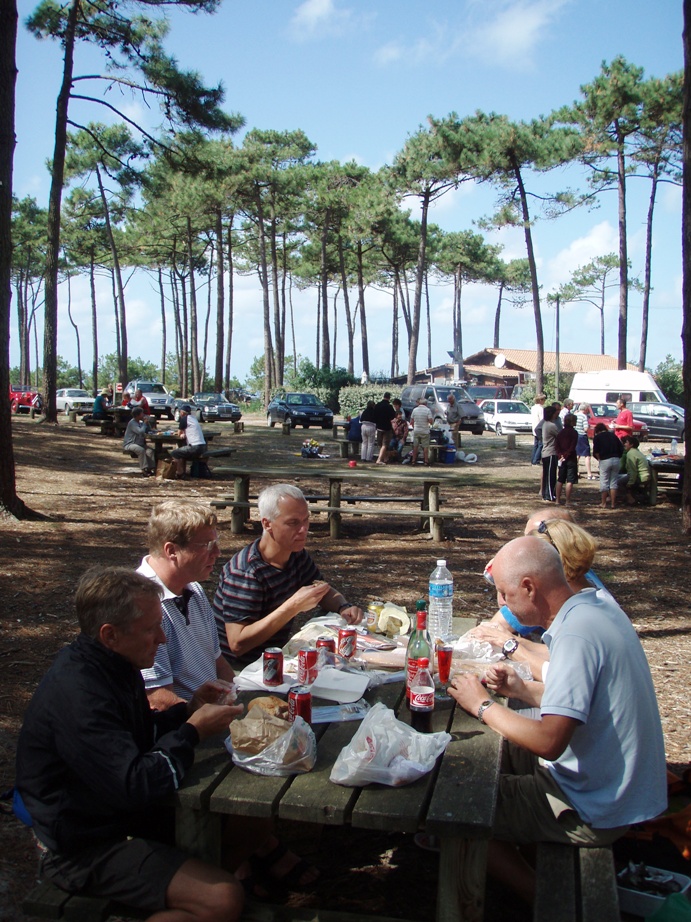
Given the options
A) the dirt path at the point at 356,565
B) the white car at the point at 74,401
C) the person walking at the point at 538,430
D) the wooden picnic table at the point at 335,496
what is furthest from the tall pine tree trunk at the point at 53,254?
the wooden picnic table at the point at 335,496

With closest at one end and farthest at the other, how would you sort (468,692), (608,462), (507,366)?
(468,692) → (608,462) → (507,366)

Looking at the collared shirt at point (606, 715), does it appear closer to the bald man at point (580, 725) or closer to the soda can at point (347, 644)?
the bald man at point (580, 725)

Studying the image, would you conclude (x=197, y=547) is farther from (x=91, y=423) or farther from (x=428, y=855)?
(x=91, y=423)

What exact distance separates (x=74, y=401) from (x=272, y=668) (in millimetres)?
32276

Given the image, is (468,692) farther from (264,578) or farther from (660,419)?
(660,419)

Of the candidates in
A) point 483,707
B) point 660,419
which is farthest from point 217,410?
point 483,707

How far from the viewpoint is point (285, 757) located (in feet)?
7.54

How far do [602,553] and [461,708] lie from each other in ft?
22.3

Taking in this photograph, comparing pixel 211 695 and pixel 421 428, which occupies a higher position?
pixel 421 428

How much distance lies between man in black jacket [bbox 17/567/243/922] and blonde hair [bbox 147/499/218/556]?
656 mm

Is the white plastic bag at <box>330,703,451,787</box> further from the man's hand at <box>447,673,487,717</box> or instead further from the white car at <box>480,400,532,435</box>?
the white car at <box>480,400,532,435</box>

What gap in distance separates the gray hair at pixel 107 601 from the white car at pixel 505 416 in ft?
95.6

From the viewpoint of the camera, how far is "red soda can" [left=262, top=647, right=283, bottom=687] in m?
2.93

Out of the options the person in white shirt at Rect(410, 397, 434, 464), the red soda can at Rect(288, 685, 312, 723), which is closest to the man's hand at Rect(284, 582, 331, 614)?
the red soda can at Rect(288, 685, 312, 723)
